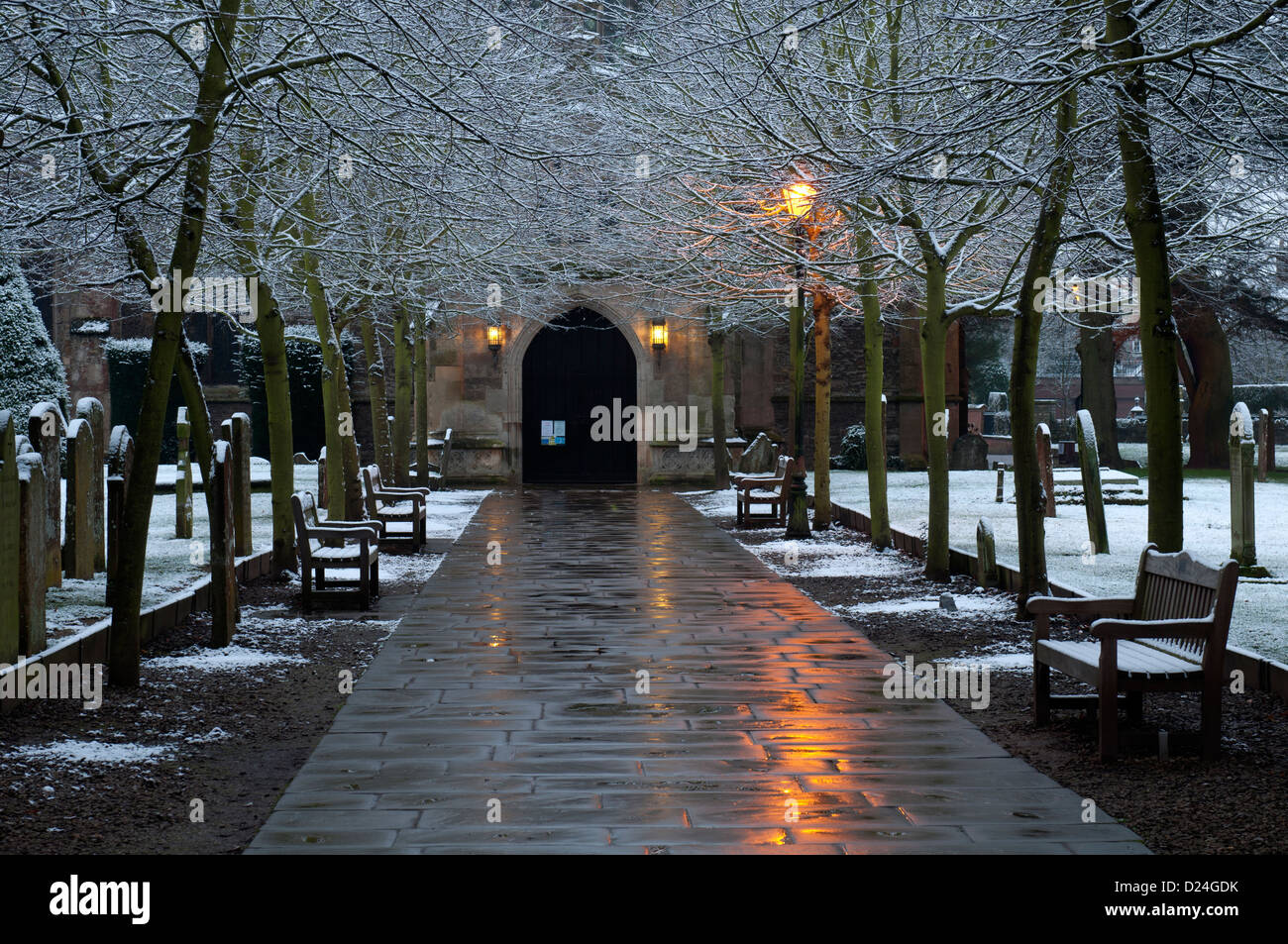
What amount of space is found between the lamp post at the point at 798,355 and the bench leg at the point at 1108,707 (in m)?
8.53

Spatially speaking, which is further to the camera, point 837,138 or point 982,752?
point 837,138

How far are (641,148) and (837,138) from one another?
4.45 meters

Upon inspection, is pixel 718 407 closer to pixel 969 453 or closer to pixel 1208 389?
pixel 969 453

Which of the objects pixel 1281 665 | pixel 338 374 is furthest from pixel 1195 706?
pixel 338 374

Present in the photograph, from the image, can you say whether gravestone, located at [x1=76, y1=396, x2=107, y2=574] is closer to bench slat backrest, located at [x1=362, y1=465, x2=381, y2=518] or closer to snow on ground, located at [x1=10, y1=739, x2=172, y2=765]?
bench slat backrest, located at [x1=362, y1=465, x2=381, y2=518]

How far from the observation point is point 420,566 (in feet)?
52.6

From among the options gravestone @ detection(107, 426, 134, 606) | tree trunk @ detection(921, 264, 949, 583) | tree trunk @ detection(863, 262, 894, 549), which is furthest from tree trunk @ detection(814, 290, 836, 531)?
gravestone @ detection(107, 426, 134, 606)

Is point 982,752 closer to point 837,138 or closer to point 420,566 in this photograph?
point 837,138

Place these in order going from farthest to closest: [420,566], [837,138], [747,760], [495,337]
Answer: [495,337] → [420,566] → [837,138] → [747,760]

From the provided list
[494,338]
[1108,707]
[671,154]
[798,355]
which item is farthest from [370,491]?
[494,338]

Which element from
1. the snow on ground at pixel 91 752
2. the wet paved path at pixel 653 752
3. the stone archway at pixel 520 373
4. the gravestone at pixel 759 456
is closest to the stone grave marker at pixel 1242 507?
the wet paved path at pixel 653 752

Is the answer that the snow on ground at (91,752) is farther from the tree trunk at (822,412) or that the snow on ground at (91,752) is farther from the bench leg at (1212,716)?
the tree trunk at (822,412)

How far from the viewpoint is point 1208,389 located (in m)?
37.0
